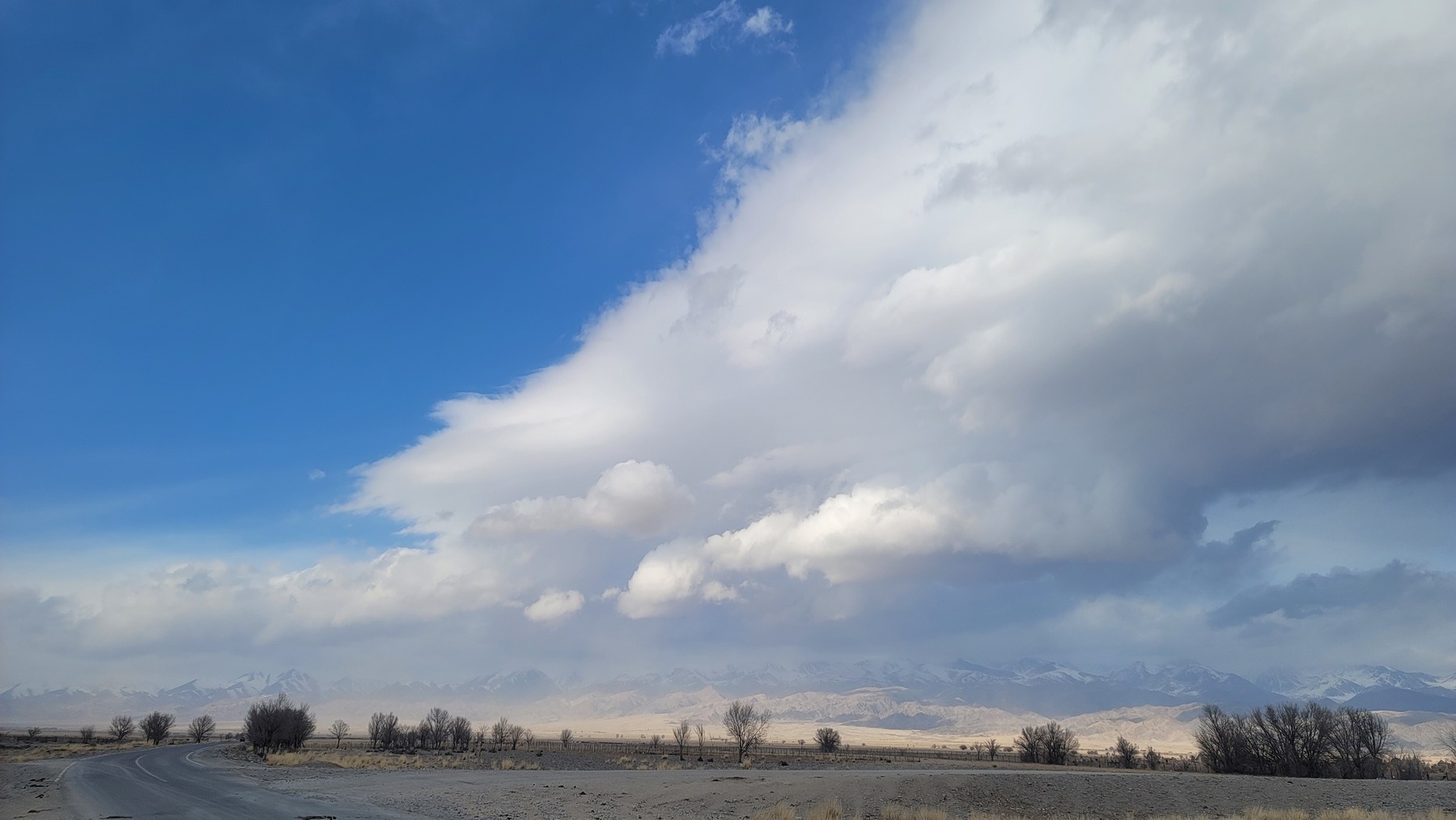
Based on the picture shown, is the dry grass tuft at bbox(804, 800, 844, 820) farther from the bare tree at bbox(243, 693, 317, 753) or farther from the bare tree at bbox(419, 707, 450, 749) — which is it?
the bare tree at bbox(419, 707, 450, 749)

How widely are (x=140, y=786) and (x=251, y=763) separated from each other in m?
29.9

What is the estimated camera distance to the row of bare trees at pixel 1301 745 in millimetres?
77562

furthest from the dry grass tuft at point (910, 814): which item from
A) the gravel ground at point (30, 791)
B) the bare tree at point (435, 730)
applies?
the bare tree at point (435, 730)

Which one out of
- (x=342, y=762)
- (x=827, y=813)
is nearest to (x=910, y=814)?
(x=827, y=813)

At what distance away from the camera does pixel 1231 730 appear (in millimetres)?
86500

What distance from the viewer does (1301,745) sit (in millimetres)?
79250

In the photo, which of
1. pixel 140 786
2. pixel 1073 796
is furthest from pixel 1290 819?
pixel 140 786

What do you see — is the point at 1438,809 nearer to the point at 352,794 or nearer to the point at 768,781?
the point at 768,781

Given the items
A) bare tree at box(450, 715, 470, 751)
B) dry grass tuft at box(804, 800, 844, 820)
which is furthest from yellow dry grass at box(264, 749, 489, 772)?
dry grass tuft at box(804, 800, 844, 820)

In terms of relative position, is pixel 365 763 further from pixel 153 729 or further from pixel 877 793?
pixel 153 729

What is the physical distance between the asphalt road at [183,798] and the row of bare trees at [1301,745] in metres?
83.9

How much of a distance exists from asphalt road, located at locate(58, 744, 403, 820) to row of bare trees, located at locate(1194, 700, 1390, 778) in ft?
275

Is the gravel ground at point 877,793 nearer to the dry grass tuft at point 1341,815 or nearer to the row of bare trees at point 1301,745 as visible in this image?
the dry grass tuft at point 1341,815

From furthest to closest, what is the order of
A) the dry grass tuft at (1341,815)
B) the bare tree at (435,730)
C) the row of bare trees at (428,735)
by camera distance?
the bare tree at (435,730), the row of bare trees at (428,735), the dry grass tuft at (1341,815)
